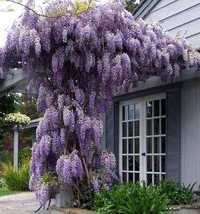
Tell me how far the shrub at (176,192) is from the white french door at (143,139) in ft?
3.59

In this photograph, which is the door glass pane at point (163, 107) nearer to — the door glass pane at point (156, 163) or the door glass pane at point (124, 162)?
the door glass pane at point (156, 163)

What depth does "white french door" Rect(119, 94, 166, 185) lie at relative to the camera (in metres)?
10.4

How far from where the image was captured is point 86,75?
932 centimetres

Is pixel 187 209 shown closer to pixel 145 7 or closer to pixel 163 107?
pixel 163 107

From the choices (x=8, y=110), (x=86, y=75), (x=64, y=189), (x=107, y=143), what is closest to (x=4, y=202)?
(x=107, y=143)

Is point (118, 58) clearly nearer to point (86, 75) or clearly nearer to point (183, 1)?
point (86, 75)

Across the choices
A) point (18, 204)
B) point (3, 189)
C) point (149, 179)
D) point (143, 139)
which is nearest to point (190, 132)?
point (143, 139)

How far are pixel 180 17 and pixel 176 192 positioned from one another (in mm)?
3415

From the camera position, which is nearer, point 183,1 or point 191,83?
point 191,83

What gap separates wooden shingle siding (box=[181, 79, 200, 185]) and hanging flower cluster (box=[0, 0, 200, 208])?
17.7 inches

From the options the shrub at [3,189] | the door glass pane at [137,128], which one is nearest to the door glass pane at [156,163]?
the door glass pane at [137,128]

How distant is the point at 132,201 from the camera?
7738mm

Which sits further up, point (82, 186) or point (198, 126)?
point (198, 126)

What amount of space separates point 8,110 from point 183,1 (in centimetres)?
1011
